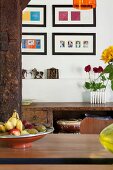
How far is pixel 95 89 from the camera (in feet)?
14.4

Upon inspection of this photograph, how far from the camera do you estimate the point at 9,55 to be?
8.91 ft

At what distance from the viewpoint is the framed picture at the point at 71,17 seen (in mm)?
4531

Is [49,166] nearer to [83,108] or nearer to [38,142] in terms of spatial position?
[38,142]

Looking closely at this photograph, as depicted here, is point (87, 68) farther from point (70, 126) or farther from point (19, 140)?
point (19, 140)

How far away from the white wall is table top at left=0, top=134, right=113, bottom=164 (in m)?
2.53

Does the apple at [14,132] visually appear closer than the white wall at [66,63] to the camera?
Yes

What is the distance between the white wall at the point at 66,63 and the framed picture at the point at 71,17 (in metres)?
0.05

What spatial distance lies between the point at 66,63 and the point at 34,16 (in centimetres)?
77

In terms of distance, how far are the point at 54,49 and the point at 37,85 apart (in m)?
0.54

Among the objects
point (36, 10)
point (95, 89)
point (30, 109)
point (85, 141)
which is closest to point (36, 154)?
point (85, 141)

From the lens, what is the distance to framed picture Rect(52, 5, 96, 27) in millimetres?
4531

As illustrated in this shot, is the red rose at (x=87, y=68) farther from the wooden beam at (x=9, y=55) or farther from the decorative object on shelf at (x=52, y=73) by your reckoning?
the wooden beam at (x=9, y=55)

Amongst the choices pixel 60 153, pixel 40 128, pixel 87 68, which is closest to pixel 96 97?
pixel 87 68

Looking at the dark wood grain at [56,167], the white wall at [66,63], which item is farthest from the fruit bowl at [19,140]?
the white wall at [66,63]
